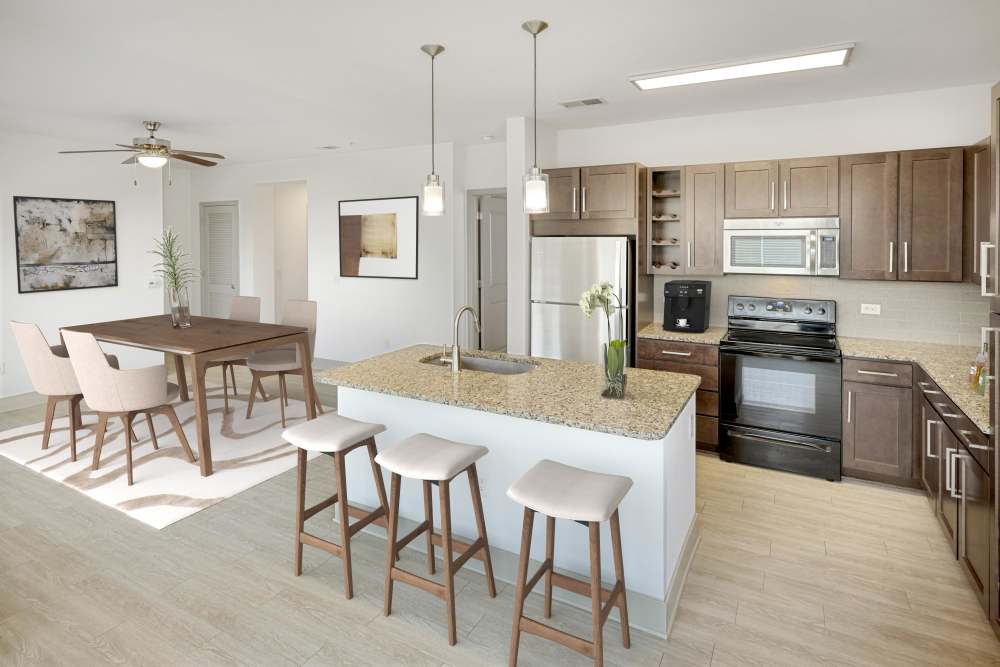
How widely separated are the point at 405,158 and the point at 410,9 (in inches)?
148

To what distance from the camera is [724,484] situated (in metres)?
3.76

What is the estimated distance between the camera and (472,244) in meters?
6.31

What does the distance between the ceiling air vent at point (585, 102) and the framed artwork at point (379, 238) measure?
8.11 ft

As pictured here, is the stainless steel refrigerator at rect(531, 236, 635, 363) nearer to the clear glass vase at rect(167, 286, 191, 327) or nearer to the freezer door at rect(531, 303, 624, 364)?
the freezer door at rect(531, 303, 624, 364)

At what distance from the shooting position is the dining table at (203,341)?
→ 3.87 meters

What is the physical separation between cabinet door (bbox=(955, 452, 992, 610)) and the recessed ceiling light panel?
2.14 meters

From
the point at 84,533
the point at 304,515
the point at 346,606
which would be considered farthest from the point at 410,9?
the point at 84,533

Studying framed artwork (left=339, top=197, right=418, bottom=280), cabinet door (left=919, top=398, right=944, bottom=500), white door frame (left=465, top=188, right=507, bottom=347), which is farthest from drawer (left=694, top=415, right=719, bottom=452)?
framed artwork (left=339, top=197, right=418, bottom=280)

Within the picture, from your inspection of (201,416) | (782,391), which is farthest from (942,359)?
(201,416)

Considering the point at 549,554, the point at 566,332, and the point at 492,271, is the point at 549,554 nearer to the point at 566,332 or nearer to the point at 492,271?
the point at 566,332

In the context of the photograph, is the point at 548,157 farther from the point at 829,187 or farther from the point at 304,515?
the point at 304,515

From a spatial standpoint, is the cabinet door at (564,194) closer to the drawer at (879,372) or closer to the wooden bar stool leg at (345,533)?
the drawer at (879,372)

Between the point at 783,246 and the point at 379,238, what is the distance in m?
4.17

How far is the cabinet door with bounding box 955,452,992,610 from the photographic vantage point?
2.31 metres
